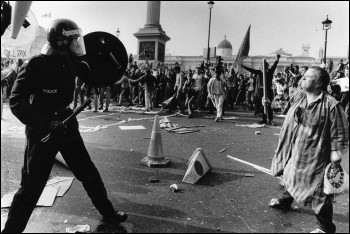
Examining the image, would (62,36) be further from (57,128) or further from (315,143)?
(315,143)

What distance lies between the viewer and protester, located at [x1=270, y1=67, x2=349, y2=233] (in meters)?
3.13

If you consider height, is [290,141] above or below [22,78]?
below

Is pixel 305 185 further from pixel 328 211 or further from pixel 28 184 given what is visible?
pixel 28 184

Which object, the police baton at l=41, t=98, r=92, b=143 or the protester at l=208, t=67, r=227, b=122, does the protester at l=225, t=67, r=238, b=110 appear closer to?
the protester at l=208, t=67, r=227, b=122

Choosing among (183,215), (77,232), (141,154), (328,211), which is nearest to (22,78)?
(77,232)

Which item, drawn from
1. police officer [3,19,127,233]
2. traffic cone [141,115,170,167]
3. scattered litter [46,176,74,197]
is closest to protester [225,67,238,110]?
traffic cone [141,115,170,167]

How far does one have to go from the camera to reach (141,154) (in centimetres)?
659

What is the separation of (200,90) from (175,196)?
10.7 meters

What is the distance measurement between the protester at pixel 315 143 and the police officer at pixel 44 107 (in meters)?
2.22

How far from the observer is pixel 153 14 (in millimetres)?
28297

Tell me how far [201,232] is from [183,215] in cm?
44

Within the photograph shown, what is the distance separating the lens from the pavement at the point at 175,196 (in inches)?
136

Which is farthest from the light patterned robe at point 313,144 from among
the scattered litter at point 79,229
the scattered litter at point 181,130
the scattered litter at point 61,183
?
the scattered litter at point 181,130

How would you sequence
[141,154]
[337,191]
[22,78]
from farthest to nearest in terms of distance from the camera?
[141,154], [337,191], [22,78]
